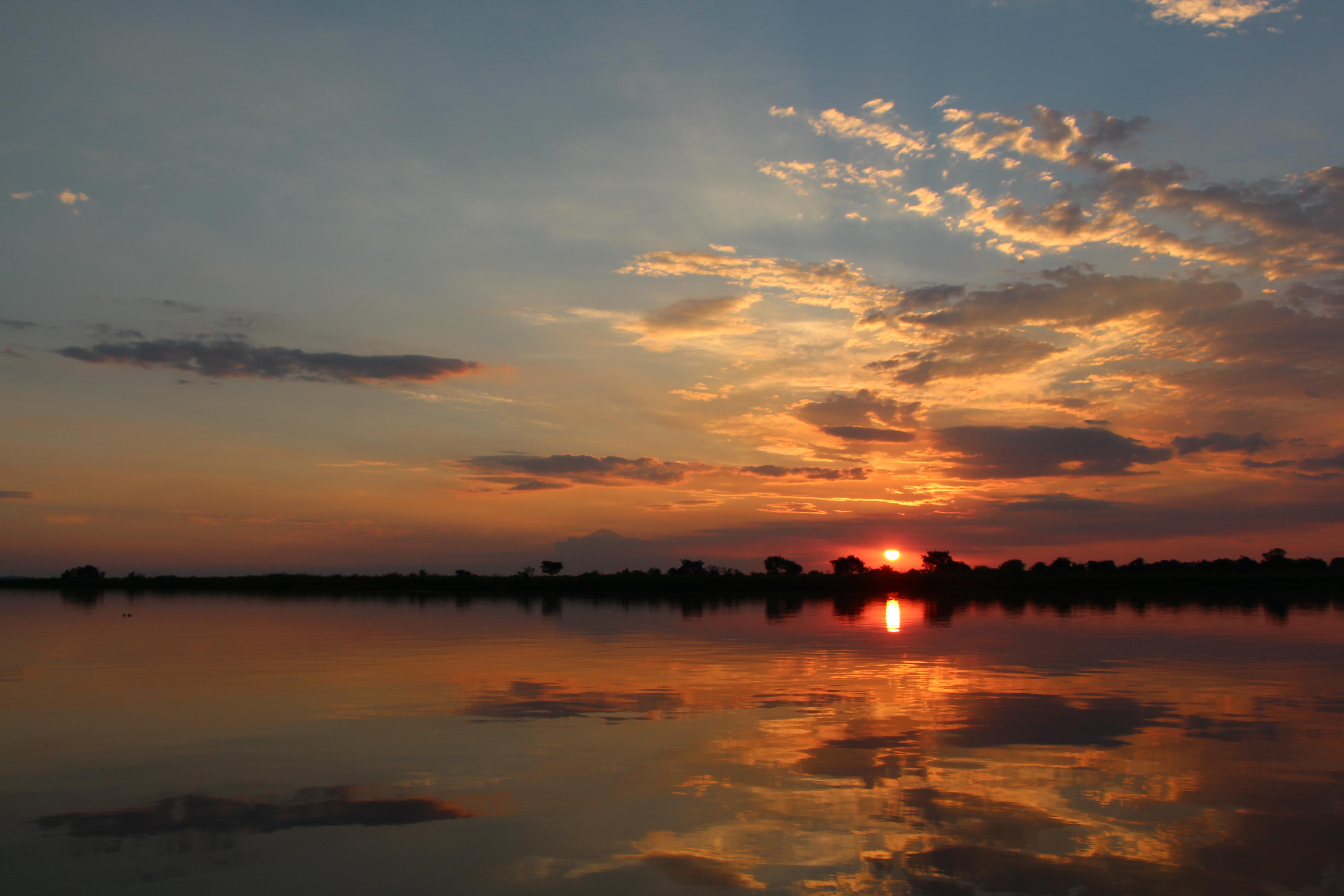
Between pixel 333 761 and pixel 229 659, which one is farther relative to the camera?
pixel 229 659

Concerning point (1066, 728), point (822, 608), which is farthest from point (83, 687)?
point (822, 608)

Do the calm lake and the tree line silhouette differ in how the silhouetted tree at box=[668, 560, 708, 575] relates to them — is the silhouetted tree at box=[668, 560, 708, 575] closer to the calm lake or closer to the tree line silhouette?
the tree line silhouette

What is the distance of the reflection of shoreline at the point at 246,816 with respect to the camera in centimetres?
1148

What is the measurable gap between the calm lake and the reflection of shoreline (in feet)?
0.18

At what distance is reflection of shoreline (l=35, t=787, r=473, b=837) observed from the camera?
1148 cm

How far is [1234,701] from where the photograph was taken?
20.6 m

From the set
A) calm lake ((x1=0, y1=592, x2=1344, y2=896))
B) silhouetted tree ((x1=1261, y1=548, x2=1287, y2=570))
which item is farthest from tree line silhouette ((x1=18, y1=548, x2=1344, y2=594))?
calm lake ((x1=0, y1=592, x2=1344, y2=896))

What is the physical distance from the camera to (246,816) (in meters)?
12.0

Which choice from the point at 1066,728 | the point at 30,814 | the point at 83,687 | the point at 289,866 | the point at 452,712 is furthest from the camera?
the point at 83,687

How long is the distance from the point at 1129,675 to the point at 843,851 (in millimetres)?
19117

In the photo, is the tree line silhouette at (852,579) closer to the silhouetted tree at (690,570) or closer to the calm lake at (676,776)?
→ the silhouetted tree at (690,570)

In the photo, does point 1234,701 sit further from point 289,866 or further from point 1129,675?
point 289,866

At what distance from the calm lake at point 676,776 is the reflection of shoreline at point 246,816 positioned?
0.06 metres

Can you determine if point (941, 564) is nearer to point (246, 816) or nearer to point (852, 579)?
point (852, 579)
